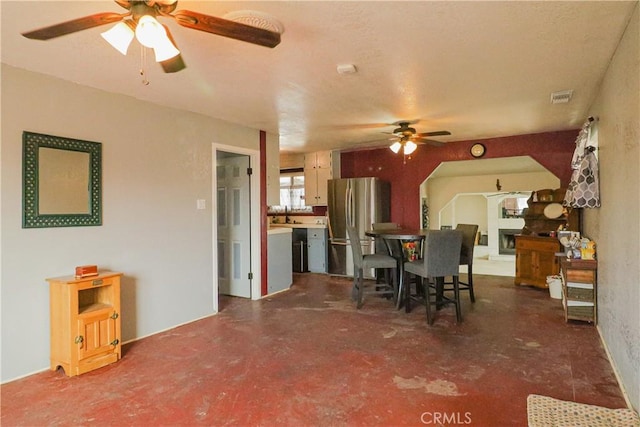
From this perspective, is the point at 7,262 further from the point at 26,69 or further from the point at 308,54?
the point at 308,54

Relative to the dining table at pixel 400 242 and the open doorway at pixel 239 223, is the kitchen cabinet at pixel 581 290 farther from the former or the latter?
the open doorway at pixel 239 223

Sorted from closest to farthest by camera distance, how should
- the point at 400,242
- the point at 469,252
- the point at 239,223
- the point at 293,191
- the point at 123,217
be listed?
the point at 123,217 → the point at 400,242 → the point at 469,252 → the point at 239,223 → the point at 293,191

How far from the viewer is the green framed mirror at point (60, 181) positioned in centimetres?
262

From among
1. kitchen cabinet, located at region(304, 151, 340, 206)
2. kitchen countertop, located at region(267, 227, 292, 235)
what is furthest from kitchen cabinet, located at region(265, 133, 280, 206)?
kitchen cabinet, located at region(304, 151, 340, 206)

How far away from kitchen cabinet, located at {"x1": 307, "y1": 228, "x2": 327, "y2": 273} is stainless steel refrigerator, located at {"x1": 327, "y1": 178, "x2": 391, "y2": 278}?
0.64ft

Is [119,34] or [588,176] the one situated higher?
[119,34]

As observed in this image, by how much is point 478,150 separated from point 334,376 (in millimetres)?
4357

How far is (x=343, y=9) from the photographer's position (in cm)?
190

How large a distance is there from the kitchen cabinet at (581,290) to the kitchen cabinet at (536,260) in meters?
1.45

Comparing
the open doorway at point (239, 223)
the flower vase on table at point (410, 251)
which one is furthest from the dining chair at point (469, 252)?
the open doorway at point (239, 223)

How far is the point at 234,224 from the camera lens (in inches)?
193

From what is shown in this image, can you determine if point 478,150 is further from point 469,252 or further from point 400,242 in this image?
point 400,242

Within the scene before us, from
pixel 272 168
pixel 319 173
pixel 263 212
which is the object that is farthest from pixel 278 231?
pixel 319 173

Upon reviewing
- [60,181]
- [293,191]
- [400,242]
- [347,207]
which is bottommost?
[400,242]
